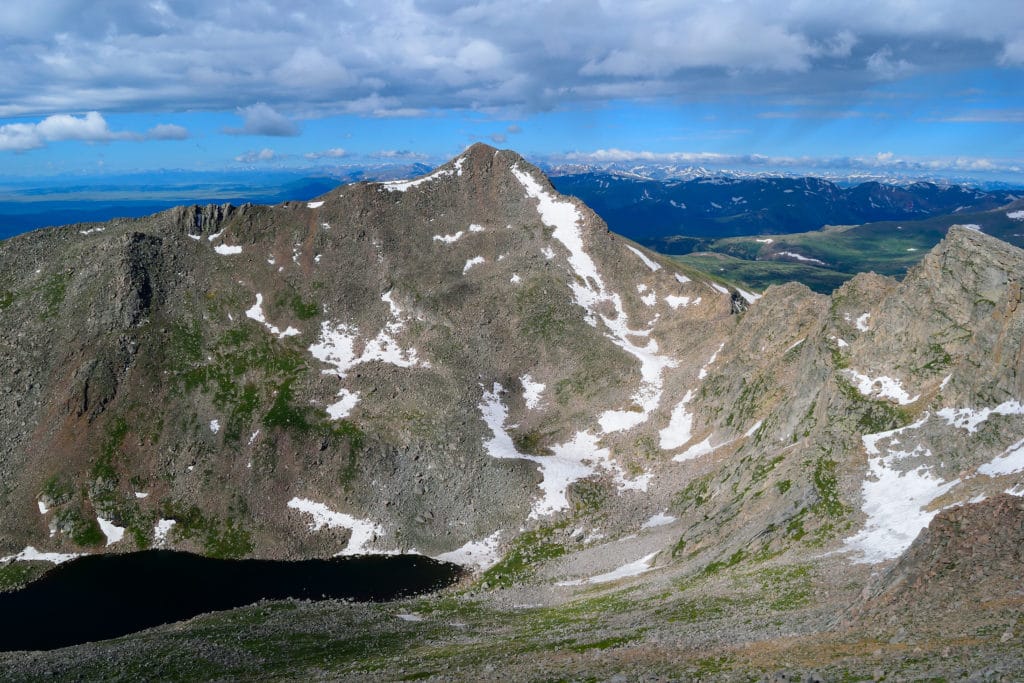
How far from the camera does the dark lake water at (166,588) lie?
264 ft

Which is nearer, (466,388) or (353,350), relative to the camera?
(466,388)

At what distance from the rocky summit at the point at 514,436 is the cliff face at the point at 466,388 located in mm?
488

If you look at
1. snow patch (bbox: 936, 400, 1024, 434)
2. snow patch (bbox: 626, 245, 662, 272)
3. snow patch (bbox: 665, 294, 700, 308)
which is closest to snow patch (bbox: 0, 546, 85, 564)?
snow patch (bbox: 665, 294, 700, 308)

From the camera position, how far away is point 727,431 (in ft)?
318

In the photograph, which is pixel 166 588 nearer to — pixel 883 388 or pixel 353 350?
pixel 353 350

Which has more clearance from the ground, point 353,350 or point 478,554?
point 353,350

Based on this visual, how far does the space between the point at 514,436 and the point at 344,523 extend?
31.6m

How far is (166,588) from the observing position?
291 ft

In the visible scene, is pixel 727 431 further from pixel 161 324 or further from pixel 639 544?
pixel 161 324

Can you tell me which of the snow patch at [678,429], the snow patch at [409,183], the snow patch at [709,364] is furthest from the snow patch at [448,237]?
the snow patch at [678,429]

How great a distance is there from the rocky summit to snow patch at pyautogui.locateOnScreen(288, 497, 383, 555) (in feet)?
1.65

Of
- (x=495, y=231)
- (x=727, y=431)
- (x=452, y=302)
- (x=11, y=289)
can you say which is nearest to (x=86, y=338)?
(x=11, y=289)

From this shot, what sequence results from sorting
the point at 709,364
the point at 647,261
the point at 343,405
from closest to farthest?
the point at 709,364 → the point at 343,405 → the point at 647,261

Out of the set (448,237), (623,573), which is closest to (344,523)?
(623,573)
